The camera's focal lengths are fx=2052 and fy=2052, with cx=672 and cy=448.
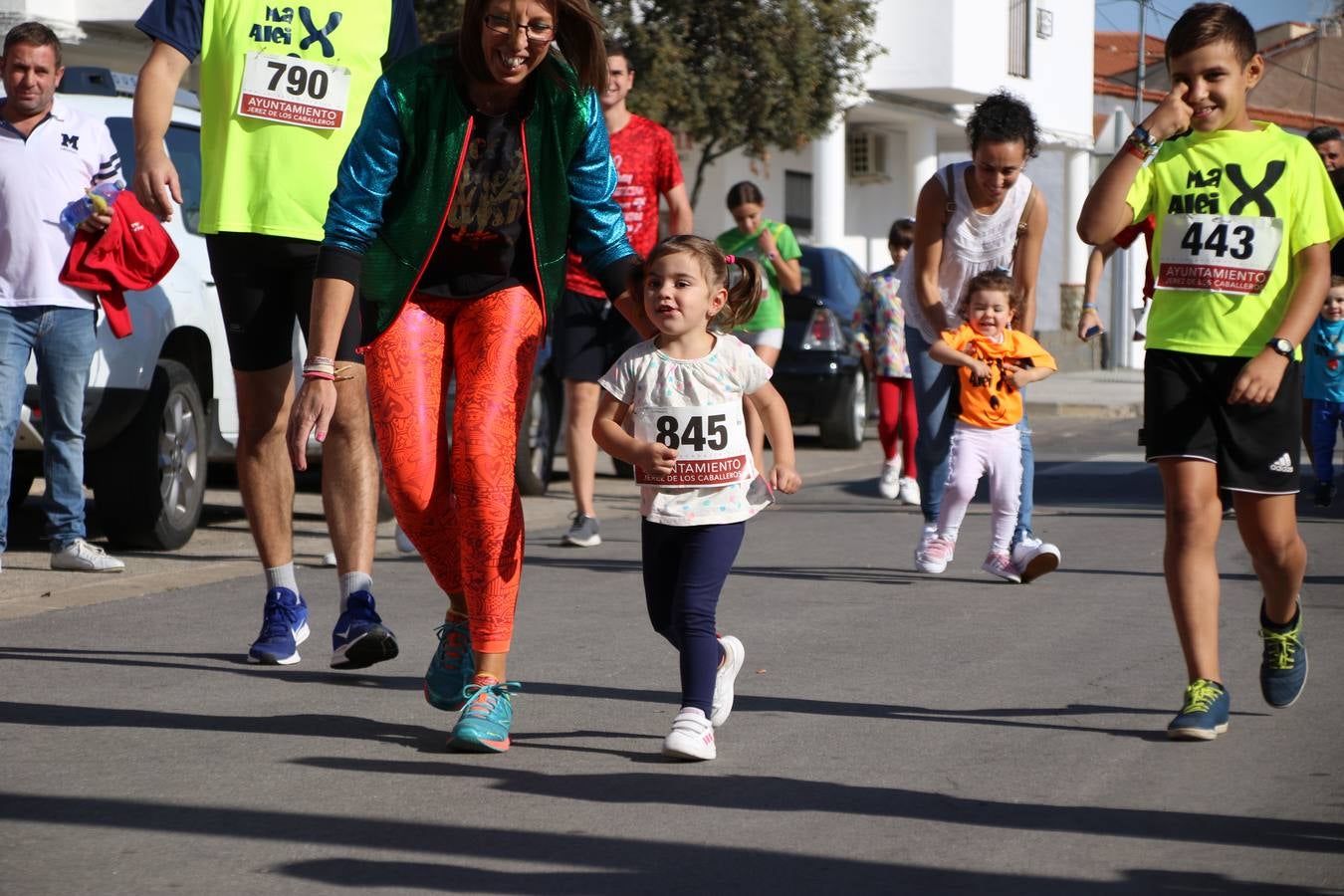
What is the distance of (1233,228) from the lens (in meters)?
5.02

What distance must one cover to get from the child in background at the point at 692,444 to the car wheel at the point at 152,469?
13.2ft

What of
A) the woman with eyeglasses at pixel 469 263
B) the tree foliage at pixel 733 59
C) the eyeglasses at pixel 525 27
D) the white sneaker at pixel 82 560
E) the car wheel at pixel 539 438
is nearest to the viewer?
the eyeglasses at pixel 525 27

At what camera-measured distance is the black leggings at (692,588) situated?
4770 millimetres

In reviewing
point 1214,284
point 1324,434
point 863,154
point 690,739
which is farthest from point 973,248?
point 863,154

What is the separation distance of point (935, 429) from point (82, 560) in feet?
11.2

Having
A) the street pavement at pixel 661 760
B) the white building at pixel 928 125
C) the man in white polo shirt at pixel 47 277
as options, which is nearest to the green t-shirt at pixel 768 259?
the street pavement at pixel 661 760

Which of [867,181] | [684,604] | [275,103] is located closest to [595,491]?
[275,103]

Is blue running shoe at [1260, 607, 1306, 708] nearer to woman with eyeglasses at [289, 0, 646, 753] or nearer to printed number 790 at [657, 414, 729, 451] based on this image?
printed number 790 at [657, 414, 729, 451]

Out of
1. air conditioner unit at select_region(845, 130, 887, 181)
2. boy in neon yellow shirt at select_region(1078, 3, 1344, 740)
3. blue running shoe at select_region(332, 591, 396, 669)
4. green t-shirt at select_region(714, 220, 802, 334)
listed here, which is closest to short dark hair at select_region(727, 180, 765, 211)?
green t-shirt at select_region(714, 220, 802, 334)

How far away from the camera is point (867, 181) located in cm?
3188

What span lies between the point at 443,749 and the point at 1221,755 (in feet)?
5.94

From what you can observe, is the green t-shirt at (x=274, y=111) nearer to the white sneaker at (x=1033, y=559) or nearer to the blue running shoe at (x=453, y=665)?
the blue running shoe at (x=453, y=665)

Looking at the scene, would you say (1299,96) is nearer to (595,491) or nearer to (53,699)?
(595,491)

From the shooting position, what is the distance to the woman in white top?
306 inches
